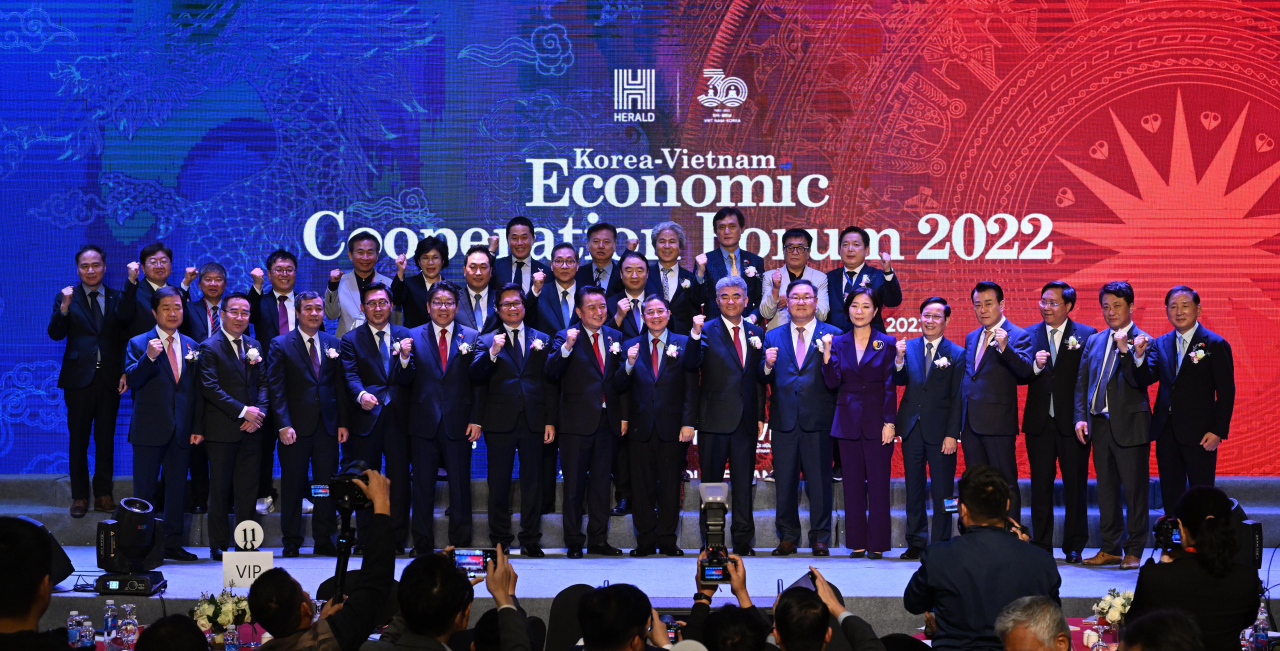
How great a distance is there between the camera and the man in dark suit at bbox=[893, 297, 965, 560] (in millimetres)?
6219

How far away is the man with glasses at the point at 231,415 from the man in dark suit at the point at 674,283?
87.5 inches

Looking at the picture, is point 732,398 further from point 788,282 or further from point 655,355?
point 788,282

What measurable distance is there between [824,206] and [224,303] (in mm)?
3687

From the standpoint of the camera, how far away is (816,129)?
24.6 feet

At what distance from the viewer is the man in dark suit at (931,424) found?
622cm

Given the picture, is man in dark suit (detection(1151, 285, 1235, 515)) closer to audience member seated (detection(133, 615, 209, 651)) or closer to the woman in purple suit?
the woman in purple suit

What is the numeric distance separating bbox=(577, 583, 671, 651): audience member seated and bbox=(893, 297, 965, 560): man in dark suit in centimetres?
370

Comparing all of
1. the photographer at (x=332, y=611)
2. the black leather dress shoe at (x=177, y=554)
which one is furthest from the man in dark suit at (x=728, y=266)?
the photographer at (x=332, y=611)

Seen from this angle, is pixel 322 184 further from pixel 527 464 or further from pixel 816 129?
pixel 816 129

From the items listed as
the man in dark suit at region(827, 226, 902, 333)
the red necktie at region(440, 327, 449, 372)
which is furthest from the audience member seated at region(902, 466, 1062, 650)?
the red necktie at region(440, 327, 449, 372)

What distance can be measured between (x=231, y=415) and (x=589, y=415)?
6.26ft

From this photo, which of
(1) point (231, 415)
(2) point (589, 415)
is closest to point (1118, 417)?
(2) point (589, 415)

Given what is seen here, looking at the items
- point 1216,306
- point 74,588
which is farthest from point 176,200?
point 1216,306

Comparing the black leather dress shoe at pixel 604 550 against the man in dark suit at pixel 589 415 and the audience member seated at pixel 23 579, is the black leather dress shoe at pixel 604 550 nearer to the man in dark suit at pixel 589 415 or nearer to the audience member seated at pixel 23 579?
the man in dark suit at pixel 589 415
